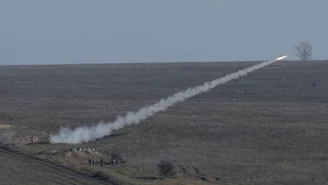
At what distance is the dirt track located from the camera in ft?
150

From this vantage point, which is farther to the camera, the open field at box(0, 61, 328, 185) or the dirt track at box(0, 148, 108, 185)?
the open field at box(0, 61, 328, 185)

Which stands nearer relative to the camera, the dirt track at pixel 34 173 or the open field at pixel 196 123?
the dirt track at pixel 34 173

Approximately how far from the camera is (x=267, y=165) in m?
54.3

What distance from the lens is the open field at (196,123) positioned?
173ft

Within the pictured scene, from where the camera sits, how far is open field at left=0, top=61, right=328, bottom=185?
52.6 meters

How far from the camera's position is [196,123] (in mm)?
79812

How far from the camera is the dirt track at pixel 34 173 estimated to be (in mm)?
45594

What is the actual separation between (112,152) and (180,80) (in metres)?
85.3

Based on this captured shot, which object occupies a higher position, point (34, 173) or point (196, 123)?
point (196, 123)

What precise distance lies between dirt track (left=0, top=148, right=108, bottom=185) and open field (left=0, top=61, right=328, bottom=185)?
1487 millimetres

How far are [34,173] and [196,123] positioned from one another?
32.4m

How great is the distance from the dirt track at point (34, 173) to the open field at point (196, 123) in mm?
1487

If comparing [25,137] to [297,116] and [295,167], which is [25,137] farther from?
[297,116]

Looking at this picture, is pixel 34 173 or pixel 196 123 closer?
pixel 34 173
